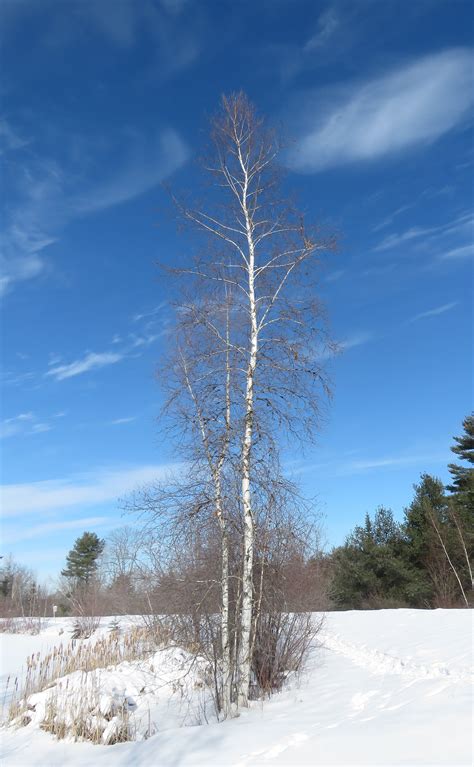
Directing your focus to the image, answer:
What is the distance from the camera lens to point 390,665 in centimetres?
1014

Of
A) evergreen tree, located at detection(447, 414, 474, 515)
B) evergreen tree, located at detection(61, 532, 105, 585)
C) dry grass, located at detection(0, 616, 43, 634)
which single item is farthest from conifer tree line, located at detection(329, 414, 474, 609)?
evergreen tree, located at detection(61, 532, 105, 585)

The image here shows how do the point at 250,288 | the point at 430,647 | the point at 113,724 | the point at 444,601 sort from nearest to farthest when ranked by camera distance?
1. the point at 113,724
2. the point at 250,288
3. the point at 430,647
4. the point at 444,601

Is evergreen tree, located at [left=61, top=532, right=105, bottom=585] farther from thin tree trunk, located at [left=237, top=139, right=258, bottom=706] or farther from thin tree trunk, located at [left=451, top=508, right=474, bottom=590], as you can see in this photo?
thin tree trunk, located at [left=237, top=139, right=258, bottom=706]

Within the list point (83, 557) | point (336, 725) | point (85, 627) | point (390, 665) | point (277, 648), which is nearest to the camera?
point (336, 725)

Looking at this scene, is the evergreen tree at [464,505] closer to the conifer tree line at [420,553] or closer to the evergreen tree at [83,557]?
the conifer tree line at [420,553]

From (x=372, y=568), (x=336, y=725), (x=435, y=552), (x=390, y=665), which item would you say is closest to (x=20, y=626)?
(x=372, y=568)

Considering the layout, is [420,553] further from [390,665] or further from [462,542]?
[390,665]

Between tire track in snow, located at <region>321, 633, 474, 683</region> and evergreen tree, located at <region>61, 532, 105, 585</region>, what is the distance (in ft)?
160

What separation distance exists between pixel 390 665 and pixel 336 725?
4.94 m

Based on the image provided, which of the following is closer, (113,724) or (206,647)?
(113,724)

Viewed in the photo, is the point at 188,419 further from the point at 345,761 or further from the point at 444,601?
the point at 444,601

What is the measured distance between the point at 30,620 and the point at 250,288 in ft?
89.5

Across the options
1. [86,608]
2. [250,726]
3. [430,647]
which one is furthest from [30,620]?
[250,726]

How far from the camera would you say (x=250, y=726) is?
624cm
